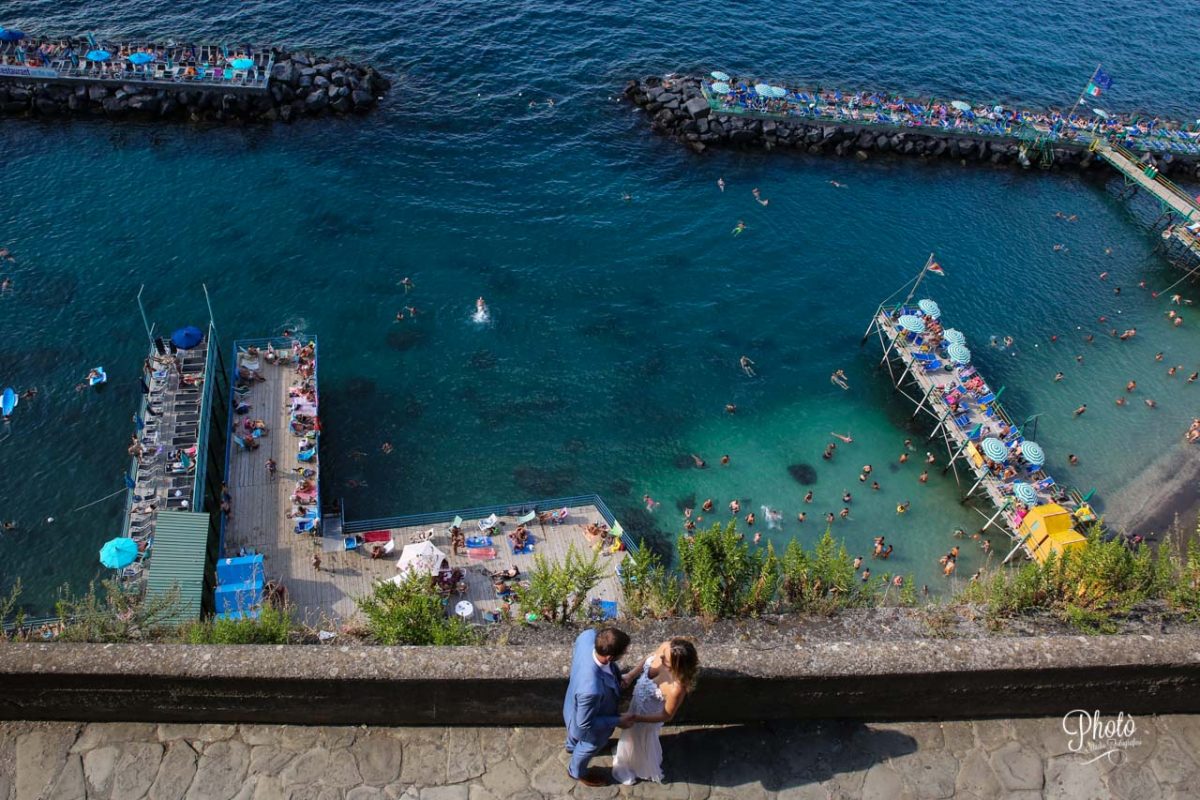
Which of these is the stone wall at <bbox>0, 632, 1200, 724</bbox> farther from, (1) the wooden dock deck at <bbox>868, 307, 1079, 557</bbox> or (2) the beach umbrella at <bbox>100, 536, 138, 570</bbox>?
(1) the wooden dock deck at <bbox>868, 307, 1079, 557</bbox>

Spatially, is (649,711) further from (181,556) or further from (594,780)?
(181,556)

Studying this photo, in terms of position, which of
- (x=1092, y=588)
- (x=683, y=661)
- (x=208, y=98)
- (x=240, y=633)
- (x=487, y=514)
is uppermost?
(x=208, y=98)

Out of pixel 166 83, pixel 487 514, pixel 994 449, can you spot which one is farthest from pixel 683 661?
pixel 166 83

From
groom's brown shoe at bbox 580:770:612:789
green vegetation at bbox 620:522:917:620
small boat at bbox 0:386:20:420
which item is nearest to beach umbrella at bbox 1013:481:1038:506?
green vegetation at bbox 620:522:917:620

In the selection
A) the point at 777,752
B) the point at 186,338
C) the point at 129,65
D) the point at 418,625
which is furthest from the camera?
the point at 129,65

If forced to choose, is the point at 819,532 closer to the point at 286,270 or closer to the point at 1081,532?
the point at 1081,532

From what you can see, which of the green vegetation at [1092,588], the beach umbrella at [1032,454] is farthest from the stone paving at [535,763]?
the beach umbrella at [1032,454]
